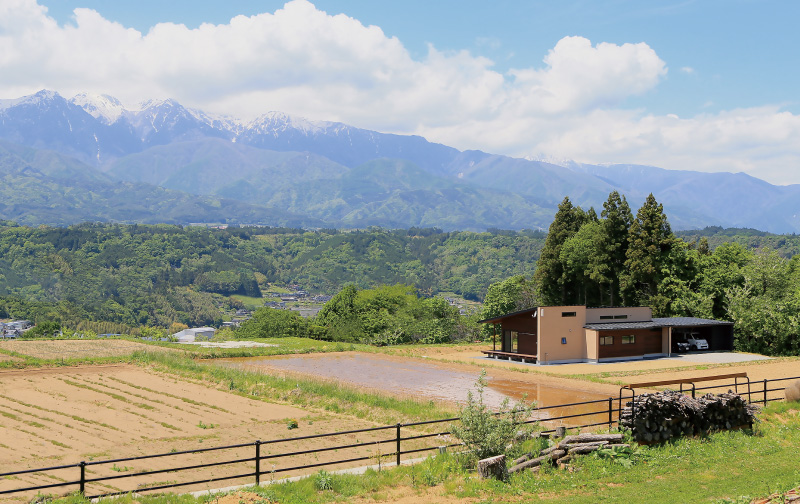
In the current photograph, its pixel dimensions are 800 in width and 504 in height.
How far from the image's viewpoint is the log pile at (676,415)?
50.0 feet

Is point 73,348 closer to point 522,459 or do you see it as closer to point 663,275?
point 522,459

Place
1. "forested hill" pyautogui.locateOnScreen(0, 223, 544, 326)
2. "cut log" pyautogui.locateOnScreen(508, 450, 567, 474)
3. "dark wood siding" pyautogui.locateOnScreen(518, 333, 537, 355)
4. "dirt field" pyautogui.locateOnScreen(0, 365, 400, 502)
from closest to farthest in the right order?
"cut log" pyautogui.locateOnScreen(508, 450, 567, 474) < "dirt field" pyautogui.locateOnScreen(0, 365, 400, 502) < "dark wood siding" pyautogui.locateOnScreen(518, 333, 537, 355) < "forested hill" pyautogui.locateOnScreen(0, 223, 544, 326)

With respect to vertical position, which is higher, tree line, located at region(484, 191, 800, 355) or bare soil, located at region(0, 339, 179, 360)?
tree line, located at region(484, 191, 800, 355)

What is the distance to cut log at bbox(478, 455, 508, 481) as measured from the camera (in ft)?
41.8

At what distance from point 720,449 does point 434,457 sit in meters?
6.92

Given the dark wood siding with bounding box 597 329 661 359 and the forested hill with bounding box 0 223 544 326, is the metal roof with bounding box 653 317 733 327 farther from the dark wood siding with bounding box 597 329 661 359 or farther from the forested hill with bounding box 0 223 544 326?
the forested hill with bounding box 0 223 544 326

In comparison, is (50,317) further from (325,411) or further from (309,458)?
(309,458)

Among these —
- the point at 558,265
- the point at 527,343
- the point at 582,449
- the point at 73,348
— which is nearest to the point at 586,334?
the point at 527,343

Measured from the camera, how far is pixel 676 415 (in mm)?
15633

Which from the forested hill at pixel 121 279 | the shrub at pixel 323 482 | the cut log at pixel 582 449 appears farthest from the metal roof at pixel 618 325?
the forested hill at pixel 121 279

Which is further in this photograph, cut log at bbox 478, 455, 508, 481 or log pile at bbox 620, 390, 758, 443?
log pile at bbox 620, 390, 758, 443

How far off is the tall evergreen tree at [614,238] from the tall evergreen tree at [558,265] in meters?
4.34

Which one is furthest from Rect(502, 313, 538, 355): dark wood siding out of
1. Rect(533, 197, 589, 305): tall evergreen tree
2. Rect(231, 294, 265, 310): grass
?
Rect(231, 294, 265, 310): grass

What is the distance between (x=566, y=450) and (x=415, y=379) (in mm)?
19491
